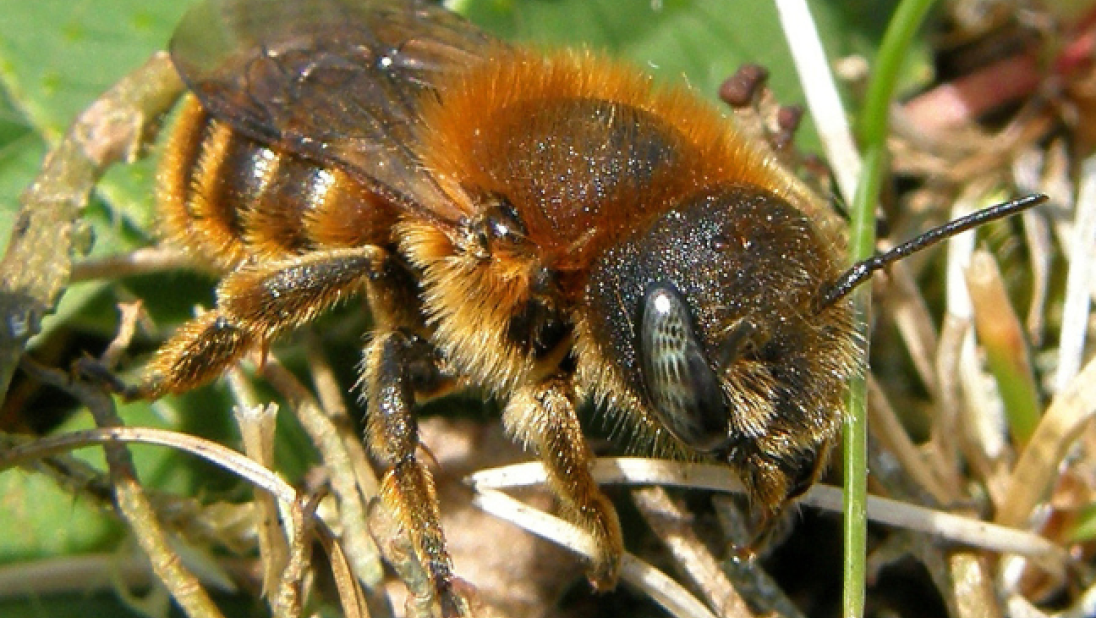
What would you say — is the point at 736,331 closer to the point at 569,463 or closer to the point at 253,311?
the point at 569,463

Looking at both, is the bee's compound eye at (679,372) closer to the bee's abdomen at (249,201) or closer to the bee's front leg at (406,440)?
the bee's front leg at (406,440)

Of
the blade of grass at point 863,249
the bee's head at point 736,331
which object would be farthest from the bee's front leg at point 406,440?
the blade of grass at point 863,249

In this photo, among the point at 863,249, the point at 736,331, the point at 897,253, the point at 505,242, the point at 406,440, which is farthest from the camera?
the point at 863,249

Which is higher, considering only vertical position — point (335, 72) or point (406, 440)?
point (335, 72)

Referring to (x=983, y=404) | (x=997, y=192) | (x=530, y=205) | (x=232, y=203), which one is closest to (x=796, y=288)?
(x=530, y=205)

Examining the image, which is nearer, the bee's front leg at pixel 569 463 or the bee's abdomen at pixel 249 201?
the bee's front leg at pixel 569 463

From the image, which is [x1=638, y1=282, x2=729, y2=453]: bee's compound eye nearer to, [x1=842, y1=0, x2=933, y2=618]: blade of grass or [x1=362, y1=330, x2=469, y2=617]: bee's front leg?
[x1=842, y1=0, x2=933, y2=618]: blade of grass

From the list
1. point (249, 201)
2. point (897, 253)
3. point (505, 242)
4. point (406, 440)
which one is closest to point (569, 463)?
point (406, 440)
